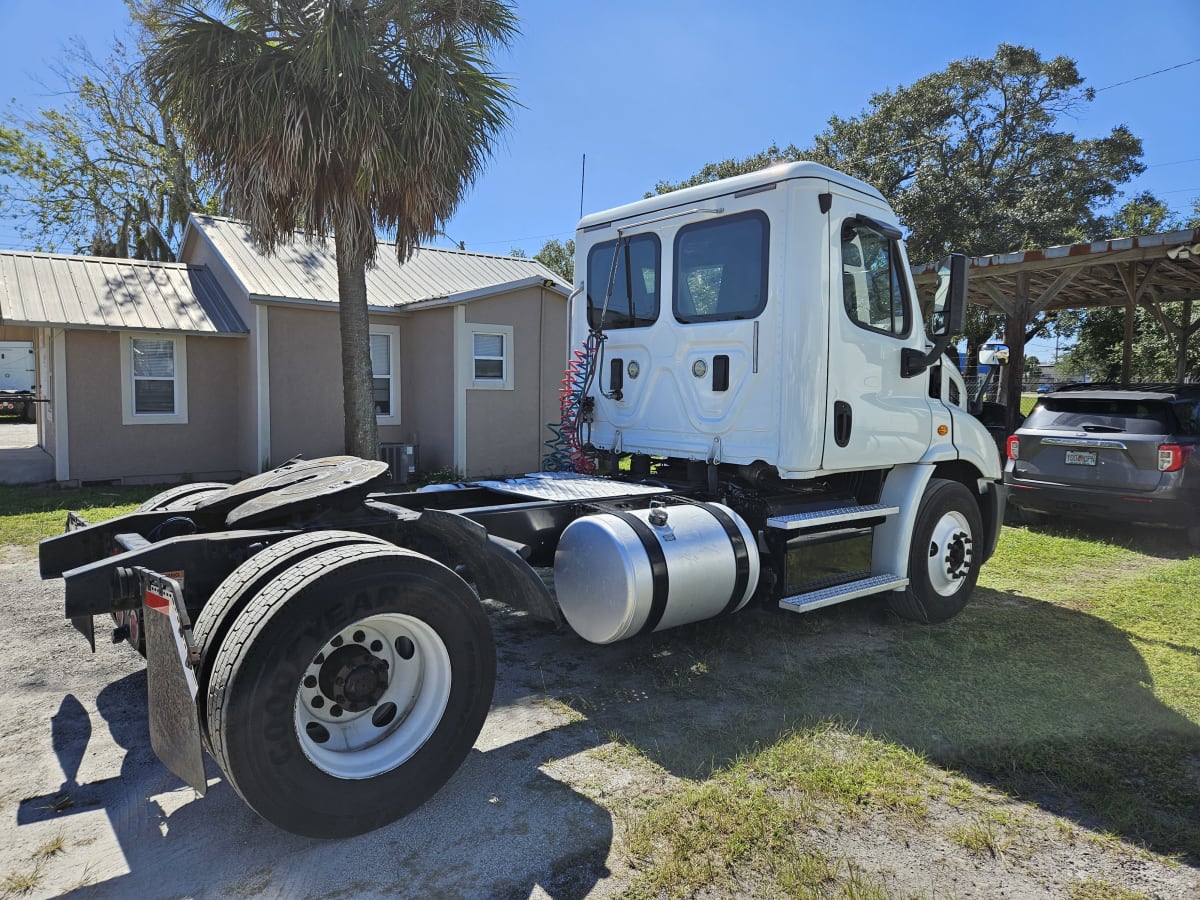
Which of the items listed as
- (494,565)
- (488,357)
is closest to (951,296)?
(494,565)

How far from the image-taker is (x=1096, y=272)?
13250 millimetres

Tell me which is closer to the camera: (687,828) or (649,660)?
(687,828)

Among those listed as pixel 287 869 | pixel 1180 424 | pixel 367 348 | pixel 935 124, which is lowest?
pixel 287 869

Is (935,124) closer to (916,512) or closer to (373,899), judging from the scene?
(916,512)

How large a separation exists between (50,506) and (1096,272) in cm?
1611

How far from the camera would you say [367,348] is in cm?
1124

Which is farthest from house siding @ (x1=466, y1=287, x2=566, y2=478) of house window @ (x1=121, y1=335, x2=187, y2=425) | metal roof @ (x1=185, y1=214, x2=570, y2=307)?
house window @ (x1=121, y1=335, x2=187, y2=425)

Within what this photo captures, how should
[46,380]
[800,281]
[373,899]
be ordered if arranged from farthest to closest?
[46,380], [800,281], [373,899]

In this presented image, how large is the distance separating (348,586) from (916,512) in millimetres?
4058

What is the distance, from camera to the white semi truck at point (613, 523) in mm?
2816

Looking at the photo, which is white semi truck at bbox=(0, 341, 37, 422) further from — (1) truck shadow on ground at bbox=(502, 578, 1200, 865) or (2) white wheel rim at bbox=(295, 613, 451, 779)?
(2) white wheel rim at bbox=(295, 613, 451, 779)

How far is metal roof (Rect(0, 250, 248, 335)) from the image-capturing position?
11.4m

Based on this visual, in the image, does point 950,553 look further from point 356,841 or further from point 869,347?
point 356,841

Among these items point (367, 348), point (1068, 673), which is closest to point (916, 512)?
point (1068, 673)
